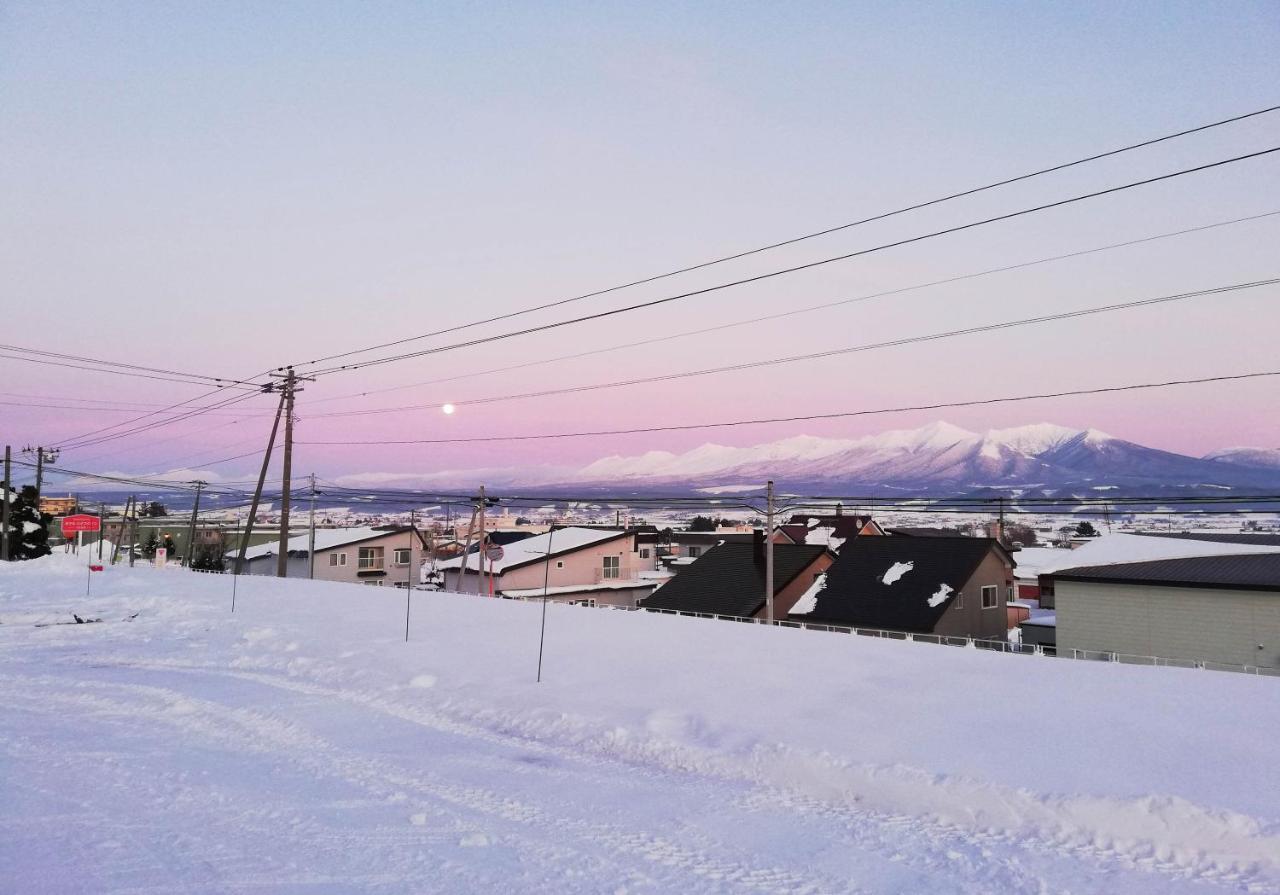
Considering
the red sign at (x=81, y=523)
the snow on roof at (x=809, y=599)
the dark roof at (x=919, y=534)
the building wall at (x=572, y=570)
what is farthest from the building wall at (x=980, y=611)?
the red sign at (x=81, y=523)

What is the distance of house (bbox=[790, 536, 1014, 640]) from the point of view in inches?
1307

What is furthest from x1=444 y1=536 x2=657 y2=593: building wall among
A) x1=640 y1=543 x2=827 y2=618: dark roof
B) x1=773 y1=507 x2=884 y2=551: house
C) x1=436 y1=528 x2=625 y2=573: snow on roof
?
x1=640 y1=543 x2=827 y2=618: dark roof

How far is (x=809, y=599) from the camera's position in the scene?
1448 inches

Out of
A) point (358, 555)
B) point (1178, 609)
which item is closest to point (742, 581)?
point (1178, 609)

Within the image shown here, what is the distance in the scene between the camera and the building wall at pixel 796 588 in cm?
3725

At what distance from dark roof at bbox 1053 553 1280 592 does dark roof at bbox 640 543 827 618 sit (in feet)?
44.7

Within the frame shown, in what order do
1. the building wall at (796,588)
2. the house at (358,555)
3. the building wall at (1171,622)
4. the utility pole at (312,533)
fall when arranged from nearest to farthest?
the building wall at (1171,622)
the building wall at (796,588)
the utility pole at (312,533)
the house at (358,555)

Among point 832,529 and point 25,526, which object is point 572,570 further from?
point 25,526

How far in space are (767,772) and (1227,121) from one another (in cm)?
1181

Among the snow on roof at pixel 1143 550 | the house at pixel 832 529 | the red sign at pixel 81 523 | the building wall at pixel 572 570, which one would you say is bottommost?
the building wall at pixel 572 570

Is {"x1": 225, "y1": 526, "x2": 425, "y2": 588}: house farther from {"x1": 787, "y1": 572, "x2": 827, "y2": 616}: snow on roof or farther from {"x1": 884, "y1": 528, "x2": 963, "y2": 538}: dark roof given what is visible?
{"x1": 884, "y1": 528, "x2": 963, "y2": 538}: dark roof

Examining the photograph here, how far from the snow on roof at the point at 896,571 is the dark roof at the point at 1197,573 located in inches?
348

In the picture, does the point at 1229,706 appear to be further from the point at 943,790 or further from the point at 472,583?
the point at 472,583

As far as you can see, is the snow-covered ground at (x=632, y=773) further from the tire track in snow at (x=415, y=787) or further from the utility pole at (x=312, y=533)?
the utility pole at (x=312, y=533)
